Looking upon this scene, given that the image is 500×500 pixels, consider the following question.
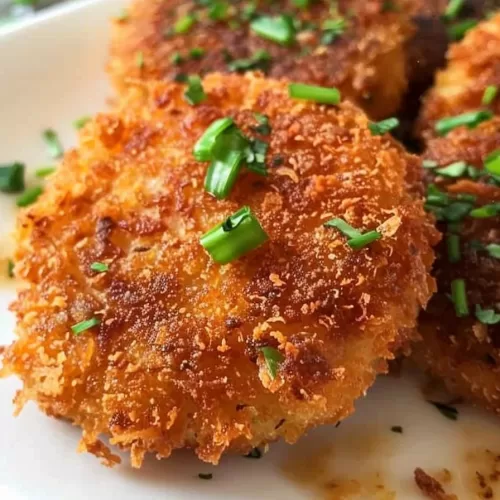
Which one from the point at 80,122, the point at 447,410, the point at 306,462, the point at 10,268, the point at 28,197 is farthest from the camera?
the point at 80,122

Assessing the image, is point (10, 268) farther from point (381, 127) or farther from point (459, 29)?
point (459, 29)

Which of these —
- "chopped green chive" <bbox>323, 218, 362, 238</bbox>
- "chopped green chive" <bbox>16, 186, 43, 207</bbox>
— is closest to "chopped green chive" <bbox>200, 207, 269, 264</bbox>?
"chopped green chive" <bbox>323, 218, 362, 238</bbox>

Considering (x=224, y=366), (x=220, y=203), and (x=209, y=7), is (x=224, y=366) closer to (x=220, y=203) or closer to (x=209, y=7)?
(x=220, y=203)

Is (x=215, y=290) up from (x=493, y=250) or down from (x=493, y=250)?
up

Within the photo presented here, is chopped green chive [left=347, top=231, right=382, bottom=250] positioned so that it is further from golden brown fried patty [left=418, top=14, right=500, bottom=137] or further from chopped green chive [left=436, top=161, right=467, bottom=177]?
golden brown fried patty [left=418, top=14, right=500, bottom=137]

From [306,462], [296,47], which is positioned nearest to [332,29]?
[296,47]

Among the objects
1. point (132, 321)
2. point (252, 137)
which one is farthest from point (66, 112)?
point (132, 321)
